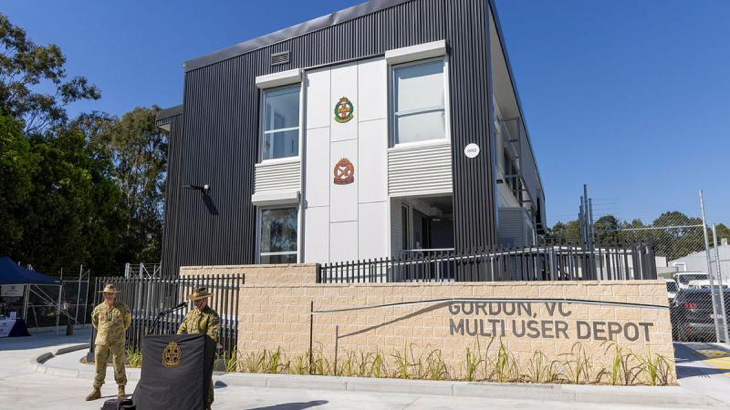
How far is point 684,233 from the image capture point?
16.7 meters

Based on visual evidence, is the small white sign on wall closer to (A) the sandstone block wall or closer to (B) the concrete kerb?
(A) the sandstone block wall

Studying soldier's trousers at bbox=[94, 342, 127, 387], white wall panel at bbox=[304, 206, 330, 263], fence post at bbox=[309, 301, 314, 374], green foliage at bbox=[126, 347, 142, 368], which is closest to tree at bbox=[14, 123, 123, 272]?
green foliage at bbox=[126, 347, 142, 368]

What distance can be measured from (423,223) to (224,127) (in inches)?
265

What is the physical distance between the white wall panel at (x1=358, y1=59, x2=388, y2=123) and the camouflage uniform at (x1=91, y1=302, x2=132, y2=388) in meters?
7.67

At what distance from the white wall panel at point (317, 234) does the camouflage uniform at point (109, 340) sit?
5618mm

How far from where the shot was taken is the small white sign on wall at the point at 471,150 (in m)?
12.1

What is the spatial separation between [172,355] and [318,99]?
9.41m

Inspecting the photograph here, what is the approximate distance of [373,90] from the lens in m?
13.6

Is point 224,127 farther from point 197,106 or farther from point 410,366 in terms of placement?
point 410,366

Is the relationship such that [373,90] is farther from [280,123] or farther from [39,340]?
[39,340]

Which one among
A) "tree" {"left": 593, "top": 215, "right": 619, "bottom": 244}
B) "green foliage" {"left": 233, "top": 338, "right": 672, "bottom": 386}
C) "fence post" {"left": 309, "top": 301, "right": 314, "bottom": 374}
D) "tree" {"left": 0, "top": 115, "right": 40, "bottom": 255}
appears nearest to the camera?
"green foliage" {"left": 233, "top": 338, "right": 672, "bottom": 386}

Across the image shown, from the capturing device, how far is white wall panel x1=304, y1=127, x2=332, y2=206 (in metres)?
13.7

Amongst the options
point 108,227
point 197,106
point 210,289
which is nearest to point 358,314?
point 210,289

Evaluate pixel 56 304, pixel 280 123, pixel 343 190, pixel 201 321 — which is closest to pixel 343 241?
pixel 343 190
